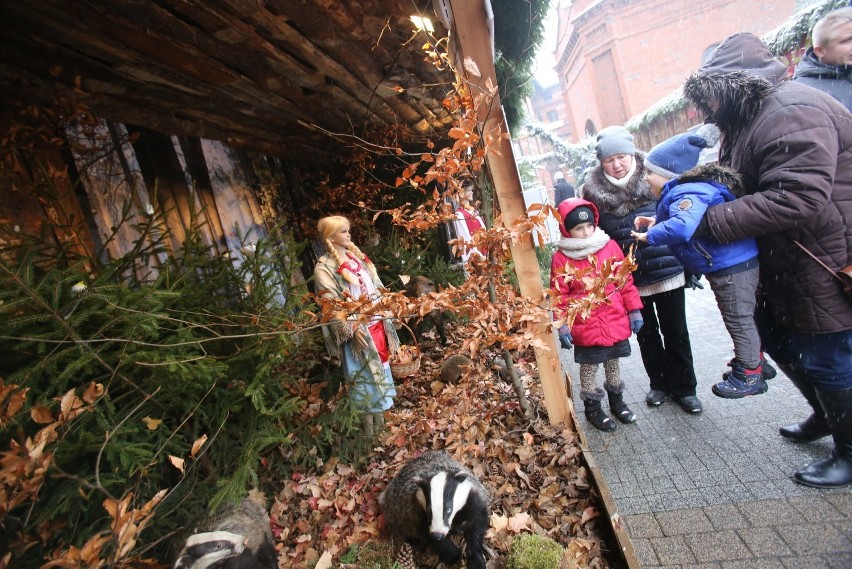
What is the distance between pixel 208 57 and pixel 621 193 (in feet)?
11.6

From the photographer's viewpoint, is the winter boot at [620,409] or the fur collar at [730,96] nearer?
the fur collar at [730,96]

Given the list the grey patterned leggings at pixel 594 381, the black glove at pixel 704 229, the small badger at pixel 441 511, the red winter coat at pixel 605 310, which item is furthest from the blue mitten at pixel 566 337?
the small badger at pixel 441 511

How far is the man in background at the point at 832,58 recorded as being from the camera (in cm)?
230

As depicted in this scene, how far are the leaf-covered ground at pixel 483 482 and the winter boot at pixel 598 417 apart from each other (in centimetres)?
41

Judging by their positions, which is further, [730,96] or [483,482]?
[483,482]

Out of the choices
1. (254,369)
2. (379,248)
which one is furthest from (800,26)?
(254,369)

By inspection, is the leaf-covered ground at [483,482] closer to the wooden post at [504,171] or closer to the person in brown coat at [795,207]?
the wooden post at [504,171]

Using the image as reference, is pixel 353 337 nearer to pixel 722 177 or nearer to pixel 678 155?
pixel 722 177

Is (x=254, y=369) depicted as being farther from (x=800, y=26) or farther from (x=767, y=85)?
(x=800, y=26)

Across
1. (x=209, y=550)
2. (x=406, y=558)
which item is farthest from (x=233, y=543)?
(x=406, y=558)

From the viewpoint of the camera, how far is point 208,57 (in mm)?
2660

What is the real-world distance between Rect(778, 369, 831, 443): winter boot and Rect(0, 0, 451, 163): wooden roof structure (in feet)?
10.9

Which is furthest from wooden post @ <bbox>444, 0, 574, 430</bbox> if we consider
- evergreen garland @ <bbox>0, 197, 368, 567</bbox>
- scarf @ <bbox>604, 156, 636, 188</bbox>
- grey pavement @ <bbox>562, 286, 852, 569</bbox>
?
evergreen garland @ <bbox>0, 197, 368, 567</bbox>

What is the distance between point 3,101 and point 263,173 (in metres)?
2.94
